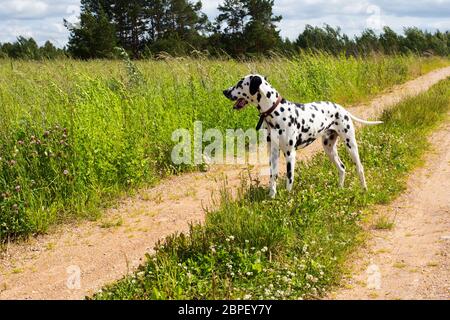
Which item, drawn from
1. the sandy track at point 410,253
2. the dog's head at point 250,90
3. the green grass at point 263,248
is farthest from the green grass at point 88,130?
the sandy track at point 410,253

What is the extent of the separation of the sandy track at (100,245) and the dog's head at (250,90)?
1.55m

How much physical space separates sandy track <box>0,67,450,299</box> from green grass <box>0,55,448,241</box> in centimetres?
31

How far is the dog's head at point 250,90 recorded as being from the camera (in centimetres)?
662

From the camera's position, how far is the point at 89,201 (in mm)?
7480

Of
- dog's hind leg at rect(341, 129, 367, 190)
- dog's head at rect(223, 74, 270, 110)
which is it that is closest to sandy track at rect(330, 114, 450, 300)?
dog's hind leg at rect(341, 129, 367, 190)

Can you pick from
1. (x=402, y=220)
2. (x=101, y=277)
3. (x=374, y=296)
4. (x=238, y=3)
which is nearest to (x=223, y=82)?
(x=402, y=220)

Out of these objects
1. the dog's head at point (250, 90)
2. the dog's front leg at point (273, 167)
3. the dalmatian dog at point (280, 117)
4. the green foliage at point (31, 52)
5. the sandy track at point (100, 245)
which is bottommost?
the sandy track at point (100, 245)

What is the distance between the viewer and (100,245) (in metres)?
6.43

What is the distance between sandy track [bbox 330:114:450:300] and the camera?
484 centimetres

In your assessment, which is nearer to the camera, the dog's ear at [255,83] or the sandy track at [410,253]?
the sandy track at [410,253]

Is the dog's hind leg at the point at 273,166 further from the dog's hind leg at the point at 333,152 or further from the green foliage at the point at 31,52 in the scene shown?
the green foliage at the point at 31,52

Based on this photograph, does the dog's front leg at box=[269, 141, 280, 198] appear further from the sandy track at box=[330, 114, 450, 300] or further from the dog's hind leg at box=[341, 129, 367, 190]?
the sandy track at box=[330, 114, 450, 300]

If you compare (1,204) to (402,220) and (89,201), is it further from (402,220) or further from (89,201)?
(402,220)

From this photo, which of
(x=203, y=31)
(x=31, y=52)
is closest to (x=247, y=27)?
(x=203, y=31)
